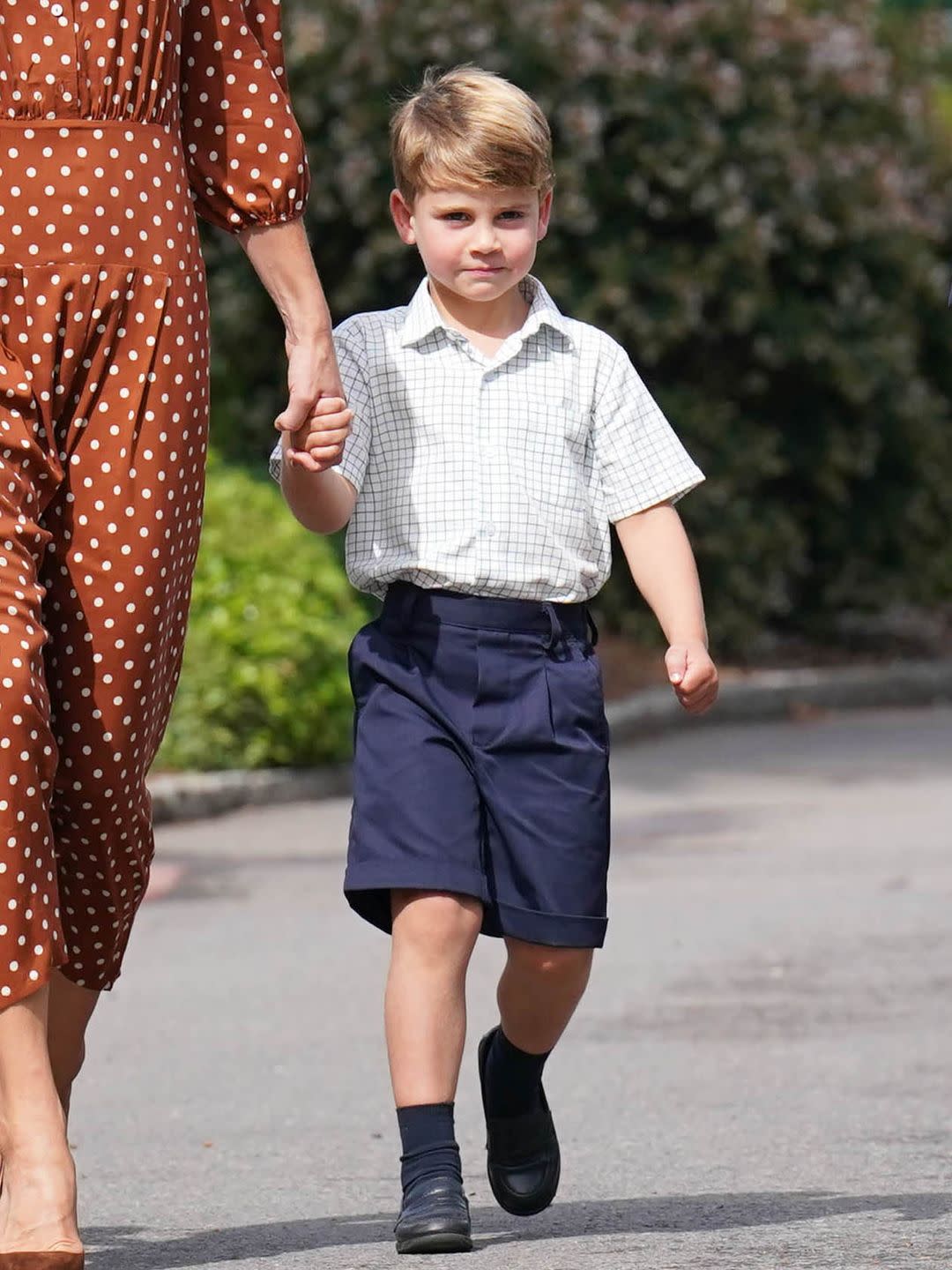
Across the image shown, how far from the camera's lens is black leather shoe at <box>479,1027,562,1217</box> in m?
4.01

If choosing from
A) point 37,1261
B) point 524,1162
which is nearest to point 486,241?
point 524,1162

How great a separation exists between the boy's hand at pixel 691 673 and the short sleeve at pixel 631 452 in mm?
265

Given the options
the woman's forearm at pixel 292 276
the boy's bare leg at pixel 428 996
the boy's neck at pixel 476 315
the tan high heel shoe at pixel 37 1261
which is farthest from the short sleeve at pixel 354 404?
the tan high heel shoe at pixel 37 1261

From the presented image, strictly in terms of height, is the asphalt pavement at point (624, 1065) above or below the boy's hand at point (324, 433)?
below

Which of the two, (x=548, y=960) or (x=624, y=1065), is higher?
(x=548, y=960)

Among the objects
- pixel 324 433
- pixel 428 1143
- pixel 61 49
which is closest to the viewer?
pixel 61 49

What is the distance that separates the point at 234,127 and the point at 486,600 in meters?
0.80

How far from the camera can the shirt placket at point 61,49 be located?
341cm

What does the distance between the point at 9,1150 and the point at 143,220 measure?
48.2 inches

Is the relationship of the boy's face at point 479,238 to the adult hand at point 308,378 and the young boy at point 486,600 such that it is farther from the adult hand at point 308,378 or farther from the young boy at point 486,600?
the adult hand at point 308,378

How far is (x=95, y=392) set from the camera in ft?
11.4

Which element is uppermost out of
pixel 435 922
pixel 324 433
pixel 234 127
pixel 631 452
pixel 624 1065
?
pixel 234 127

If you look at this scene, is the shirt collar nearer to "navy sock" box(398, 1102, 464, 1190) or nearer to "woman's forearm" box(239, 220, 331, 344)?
"woman's forearm" box(239, 220, 331, 344)

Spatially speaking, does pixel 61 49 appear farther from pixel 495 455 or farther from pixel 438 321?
pixel 495 455
